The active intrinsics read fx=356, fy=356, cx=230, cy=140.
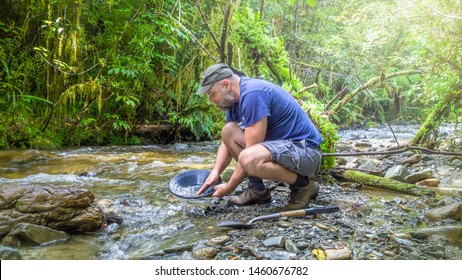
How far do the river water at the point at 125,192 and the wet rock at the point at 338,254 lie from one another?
66 cm

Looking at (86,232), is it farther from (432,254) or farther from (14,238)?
(432,254)

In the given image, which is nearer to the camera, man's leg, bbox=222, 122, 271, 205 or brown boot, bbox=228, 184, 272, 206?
man's leg, bbox=222, 122, 271, 205

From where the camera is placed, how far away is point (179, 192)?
259 cm

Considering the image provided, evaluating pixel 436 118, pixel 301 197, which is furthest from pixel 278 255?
pixel 436 118

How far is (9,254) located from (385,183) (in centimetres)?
294

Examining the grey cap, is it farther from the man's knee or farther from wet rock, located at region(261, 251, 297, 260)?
wet rock, located at region(261, 251, 297, 260)

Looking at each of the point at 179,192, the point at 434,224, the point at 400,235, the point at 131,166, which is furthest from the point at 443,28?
the point at 131,166

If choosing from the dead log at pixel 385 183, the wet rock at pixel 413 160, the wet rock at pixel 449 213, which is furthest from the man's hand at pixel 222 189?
the wet rock at pixel 413 160

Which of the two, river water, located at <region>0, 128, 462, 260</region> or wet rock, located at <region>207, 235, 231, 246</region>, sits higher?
wet rock, located at <region>207, 235, 231, 246</region>

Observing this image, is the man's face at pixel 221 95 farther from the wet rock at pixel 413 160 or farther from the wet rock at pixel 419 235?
the wet rock at pixel 413 160

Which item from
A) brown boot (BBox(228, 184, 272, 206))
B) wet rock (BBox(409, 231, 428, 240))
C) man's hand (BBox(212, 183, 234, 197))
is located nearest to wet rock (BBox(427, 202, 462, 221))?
wet rock (BBox(409, 231, 428, 240))

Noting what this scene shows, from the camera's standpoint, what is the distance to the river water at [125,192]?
6.40ft

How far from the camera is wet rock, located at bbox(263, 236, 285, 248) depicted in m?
1.86

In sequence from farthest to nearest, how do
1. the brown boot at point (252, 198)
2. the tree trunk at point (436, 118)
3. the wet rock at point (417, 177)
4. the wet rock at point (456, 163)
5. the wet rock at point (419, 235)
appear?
1. the tree trunk at point (436, 118)
2. the wet rock at point (456, 163)
3. the wet rock at point (417, 177)
4. the brown boot at point (252, 198)
5. the wet rock at point (419, 235)
